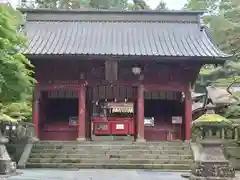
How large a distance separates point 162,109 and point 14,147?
8.62 metres

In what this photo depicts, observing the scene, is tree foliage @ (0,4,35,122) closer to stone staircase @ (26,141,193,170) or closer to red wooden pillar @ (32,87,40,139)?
stone staircase @ (26,141,193,170)

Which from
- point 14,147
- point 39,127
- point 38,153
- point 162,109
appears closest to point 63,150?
point 38,153

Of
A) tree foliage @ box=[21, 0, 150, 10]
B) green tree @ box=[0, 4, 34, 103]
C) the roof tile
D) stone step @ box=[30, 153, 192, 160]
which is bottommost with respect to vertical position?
stone step @ box=[30, 153, 192, 160]

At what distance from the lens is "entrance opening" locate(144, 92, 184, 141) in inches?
838

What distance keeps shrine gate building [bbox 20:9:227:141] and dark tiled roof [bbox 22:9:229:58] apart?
0.16ft

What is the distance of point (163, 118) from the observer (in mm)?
21891

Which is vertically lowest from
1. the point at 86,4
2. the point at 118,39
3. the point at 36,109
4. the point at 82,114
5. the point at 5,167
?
the point at 5,167

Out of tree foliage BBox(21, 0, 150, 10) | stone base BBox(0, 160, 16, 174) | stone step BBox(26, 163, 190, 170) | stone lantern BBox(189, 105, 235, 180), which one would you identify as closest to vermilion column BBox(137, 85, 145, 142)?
stone step BBox(26, 163, 190, 170)

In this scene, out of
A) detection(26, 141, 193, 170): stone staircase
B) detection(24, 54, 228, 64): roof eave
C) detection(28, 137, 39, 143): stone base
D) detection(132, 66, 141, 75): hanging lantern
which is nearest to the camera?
detection(26, 141, 193, 170): stone staircase

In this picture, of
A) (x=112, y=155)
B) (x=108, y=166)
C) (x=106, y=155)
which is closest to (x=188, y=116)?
(x=112, y=155)

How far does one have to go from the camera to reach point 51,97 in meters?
21.8

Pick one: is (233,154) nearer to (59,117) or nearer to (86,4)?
(59,117)

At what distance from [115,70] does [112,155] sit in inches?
177

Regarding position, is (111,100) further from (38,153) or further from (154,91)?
(38,153)
